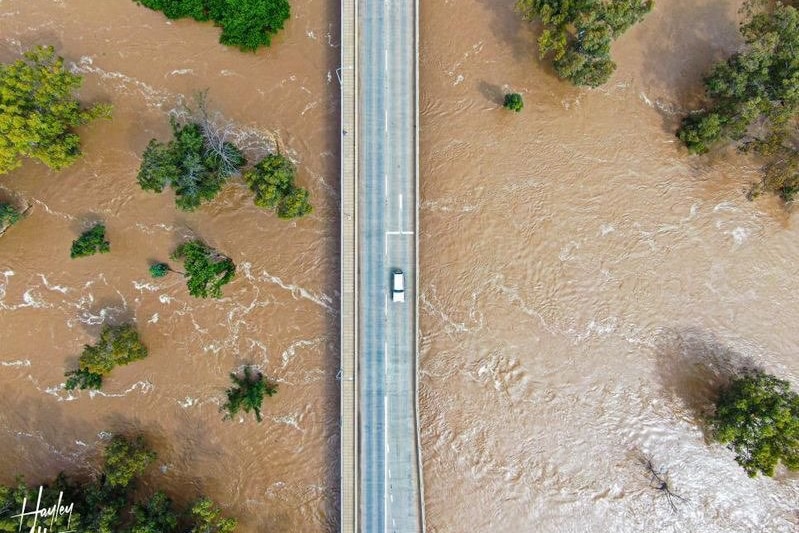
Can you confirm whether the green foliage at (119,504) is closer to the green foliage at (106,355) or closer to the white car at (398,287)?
the green foliage at (106,355)

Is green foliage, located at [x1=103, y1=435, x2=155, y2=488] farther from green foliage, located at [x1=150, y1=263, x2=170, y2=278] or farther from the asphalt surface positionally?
the asphalt surface

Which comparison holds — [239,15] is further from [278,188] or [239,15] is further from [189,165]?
[278,188]

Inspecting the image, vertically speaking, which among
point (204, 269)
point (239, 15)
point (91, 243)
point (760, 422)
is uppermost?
point (239, 15)

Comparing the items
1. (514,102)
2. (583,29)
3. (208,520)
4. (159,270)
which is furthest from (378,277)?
(583,29)

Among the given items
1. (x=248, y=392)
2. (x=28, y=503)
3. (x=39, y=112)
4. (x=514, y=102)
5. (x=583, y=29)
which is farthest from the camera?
(x=514, y=102)

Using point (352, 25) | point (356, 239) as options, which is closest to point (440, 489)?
point (356, 239)

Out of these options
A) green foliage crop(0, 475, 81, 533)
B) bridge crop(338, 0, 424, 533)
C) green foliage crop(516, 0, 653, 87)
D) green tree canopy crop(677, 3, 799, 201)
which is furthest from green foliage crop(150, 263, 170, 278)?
green tree canopy crop(677, 3, 799, 201)

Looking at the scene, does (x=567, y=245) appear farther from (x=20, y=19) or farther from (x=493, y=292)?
(x=20, y=19)

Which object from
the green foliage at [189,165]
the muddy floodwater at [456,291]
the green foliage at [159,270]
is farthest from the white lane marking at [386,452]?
the green foliage at [189,165]
